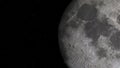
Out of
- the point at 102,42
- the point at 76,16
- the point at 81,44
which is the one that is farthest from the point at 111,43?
the point at 76,16

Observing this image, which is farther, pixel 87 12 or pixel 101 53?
pixel 87 12

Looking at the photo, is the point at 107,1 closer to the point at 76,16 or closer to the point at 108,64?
the point at 76,16

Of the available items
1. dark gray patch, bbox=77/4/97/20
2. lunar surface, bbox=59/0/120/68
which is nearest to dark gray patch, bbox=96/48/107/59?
lunar surface, bbox=59/0/120/68

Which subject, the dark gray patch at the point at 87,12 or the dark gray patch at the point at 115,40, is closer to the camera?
the dark gray patch at the point at 115,40

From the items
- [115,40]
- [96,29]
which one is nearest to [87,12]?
[96,29]

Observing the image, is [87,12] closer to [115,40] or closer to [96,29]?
[96,29]

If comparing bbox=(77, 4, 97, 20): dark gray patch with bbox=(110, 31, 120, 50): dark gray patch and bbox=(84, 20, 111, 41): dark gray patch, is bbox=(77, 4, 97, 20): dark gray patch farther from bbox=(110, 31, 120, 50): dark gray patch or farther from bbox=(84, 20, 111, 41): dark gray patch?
bbox=(110, 31, 120, 50): dark gray patch

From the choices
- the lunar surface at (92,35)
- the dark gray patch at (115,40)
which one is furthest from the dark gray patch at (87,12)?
the dark gray patch at (115,40)

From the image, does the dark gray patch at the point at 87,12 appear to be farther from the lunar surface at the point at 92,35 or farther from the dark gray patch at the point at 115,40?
the dark gray patch at the point at 115,40
